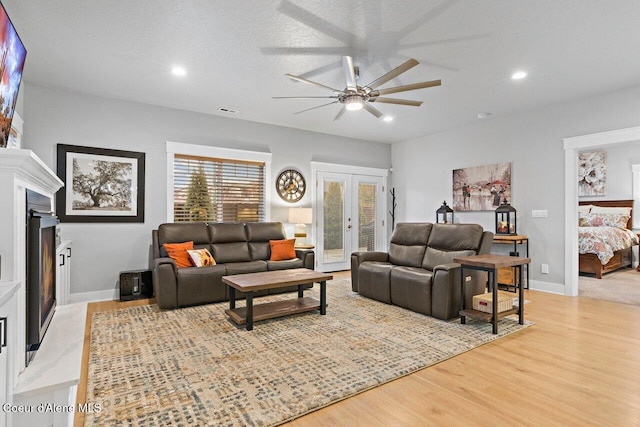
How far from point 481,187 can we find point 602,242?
2.35 meters

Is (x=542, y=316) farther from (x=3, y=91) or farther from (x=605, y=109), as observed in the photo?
(x=3, y=91)

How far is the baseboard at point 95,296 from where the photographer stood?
14.4 feet

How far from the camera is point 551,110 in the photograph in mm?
4938

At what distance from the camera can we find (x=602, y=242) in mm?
5980

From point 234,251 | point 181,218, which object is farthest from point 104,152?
point 234,251

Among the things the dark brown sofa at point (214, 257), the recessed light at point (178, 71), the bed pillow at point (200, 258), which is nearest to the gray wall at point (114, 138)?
the dark brown sofa at point (214, 257)

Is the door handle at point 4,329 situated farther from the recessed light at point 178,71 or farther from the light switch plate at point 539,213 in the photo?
the light switch plate at point 539,213

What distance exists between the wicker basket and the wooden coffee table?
4.90 ft

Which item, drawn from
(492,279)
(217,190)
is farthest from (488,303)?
(217,190)

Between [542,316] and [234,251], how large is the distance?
390cm

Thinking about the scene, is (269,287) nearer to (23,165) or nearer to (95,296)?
(23,165)

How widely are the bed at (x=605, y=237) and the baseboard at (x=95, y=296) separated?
24.8 ft

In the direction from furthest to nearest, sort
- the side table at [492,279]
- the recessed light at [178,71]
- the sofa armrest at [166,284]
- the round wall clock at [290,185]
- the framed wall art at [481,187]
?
the round wall clock at [290,185]
the framed wall art at [481,187]
the sofa armrest at [166,284]
the recessed light at [178,71]
the side table at [492,279]

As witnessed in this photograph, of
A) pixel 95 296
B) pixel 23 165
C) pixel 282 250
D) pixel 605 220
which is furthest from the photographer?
pixel 605 220
